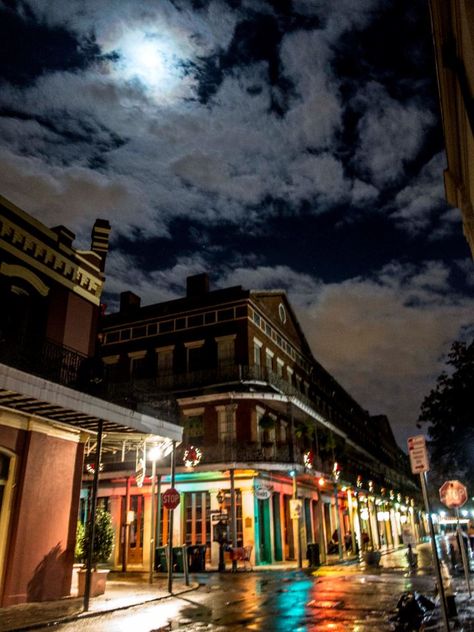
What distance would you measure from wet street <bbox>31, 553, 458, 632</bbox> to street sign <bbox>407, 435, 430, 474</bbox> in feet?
9.98

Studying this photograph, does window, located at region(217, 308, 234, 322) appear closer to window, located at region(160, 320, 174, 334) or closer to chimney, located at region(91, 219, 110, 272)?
window, located at region(160, 320, 174, 334)

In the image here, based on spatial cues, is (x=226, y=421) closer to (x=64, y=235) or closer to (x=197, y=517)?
(x=197, y=517)

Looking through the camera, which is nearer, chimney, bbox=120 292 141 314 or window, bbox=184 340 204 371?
window, bbox=184 340 204 371

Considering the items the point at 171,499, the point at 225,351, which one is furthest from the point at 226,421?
the point at 171,499

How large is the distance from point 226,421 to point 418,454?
2063 cm

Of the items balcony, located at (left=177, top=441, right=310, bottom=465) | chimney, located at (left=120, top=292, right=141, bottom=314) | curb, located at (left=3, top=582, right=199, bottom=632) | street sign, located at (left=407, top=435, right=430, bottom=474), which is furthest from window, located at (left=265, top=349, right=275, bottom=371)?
street sign, located at (left=407, top=435, right=430, bottom=474)

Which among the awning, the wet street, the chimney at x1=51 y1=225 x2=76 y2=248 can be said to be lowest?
the wet street

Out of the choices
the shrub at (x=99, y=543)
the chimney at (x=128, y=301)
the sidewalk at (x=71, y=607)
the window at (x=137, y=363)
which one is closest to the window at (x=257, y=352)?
the window at (x=137, y=363)

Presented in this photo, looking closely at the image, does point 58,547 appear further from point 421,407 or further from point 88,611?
point 421,407

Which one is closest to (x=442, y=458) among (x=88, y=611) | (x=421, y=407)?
(x=421, y=407)

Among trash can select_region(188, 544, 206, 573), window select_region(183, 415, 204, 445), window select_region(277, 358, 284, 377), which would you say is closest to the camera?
trash can select_region(188, 544, 206, 573)

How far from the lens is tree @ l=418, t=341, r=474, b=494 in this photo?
2350 cm

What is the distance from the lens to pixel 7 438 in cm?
1227

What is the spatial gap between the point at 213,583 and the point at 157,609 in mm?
6491
